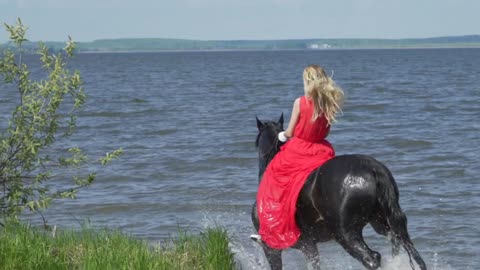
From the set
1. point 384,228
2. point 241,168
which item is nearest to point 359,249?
point 384,228

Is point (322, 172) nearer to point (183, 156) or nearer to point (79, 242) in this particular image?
point (79, 242)

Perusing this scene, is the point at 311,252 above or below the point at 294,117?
below

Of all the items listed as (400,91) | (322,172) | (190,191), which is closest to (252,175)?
(190,191)

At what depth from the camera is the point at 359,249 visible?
7746mm

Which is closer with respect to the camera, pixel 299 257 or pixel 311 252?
pixel 311 252

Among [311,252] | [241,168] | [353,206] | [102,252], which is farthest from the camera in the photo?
[241,168]

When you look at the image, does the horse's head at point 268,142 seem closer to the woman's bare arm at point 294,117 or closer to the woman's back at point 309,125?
the woman's bare arm at point 294,117

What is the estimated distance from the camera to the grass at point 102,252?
7387 millimetres

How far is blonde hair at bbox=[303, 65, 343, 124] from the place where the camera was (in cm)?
789

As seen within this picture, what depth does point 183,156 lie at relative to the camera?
2077 centimetres

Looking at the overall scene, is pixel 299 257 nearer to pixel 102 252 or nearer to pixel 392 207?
pixel 392 207

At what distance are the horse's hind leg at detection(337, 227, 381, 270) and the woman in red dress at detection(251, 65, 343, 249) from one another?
0.57 meters

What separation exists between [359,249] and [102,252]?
2.09 m

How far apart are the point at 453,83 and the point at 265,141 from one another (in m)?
47.9
